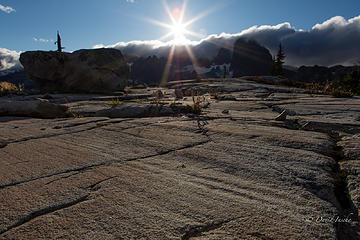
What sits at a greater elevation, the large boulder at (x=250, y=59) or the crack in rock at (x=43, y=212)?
the large boulder at (x=250, y=59)

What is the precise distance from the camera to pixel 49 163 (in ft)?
5.46

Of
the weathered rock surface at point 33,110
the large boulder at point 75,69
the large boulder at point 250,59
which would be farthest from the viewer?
the large boulder at point 250,59

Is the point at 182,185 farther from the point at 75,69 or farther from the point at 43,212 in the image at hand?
the point at 75,69

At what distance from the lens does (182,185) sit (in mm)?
1275

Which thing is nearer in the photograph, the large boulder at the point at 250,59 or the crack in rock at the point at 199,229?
the crack in rock at the point at 199,229

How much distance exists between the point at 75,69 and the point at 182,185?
10.6m

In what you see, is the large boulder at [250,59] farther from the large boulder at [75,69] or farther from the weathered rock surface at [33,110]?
the weathered rock surface at [33,110]

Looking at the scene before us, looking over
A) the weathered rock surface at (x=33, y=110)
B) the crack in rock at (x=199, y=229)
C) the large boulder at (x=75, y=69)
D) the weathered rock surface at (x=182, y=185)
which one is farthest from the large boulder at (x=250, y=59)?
the crack in rock at (x=199, y=229)

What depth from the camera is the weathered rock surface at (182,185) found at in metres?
0.92

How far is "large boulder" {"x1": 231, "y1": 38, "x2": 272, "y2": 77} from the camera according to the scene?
133m

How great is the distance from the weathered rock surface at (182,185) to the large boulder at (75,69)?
828 centimetres

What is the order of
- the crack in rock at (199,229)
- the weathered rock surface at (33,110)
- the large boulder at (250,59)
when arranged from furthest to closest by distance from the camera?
the large boulder at (250,59)
the weathered rock surface at (33,110)
the crack in rock at (199,229)

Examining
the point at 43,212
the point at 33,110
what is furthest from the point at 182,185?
the point at 33,110

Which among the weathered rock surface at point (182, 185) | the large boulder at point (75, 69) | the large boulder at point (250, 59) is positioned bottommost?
the weathered rock surface at point (182, 185)
